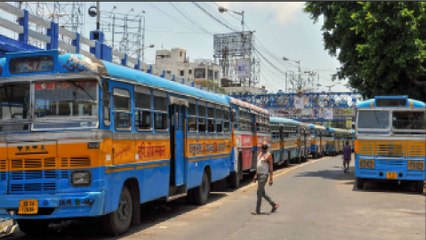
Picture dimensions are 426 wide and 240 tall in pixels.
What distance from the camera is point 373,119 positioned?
57.5ft

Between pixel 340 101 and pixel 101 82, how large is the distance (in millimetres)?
68796

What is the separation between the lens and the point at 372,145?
17297 millimetres

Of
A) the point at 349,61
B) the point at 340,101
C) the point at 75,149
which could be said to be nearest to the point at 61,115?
the point at 75,149

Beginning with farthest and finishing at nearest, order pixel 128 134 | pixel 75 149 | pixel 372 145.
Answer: pixel 372 145, pixel 128 134, pixel 75 149

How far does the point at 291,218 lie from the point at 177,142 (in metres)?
3.11

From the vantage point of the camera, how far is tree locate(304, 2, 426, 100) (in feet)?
69.8

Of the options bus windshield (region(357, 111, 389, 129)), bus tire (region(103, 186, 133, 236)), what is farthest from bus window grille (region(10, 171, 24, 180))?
bus windshield (region(357, 111, 389, 129))

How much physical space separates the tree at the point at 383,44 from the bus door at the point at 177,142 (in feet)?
39.9

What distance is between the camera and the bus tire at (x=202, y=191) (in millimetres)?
13633

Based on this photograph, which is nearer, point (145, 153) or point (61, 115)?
point (61, 115)

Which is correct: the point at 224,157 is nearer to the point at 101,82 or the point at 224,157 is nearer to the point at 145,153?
the point at 145,153

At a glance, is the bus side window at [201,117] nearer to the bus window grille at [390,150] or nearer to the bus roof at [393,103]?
the bus roof at [393,103]

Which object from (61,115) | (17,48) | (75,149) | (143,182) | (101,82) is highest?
(17,48)

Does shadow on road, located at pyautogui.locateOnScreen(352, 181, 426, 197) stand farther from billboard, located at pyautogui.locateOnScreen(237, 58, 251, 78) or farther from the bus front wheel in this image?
billboard, located at pyautogui.locateOnScreen(237, 58, 251, 78)
